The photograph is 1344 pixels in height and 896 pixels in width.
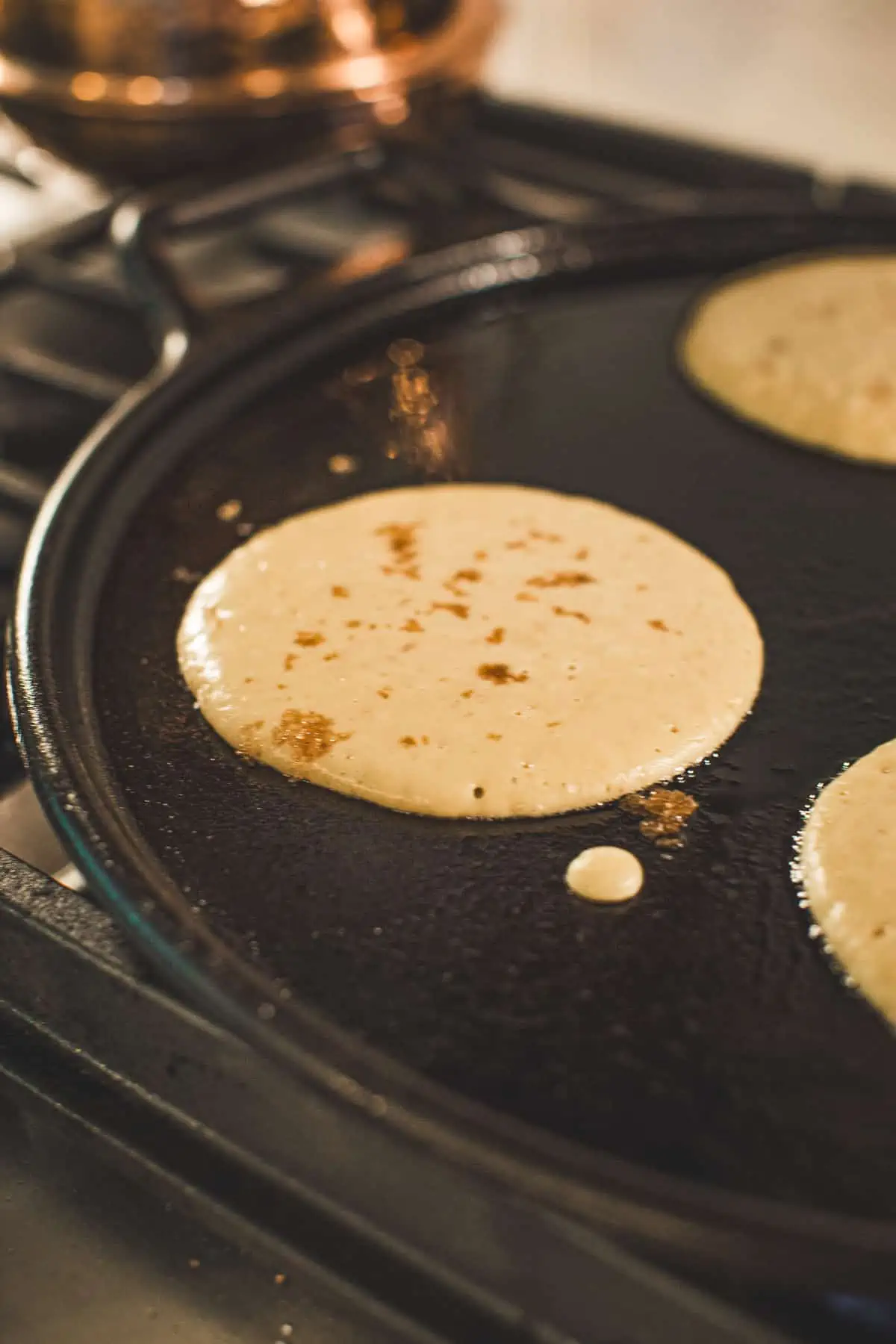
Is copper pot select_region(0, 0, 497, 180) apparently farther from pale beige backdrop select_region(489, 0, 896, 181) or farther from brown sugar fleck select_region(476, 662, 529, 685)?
brown sugar fleck select_region(476, 662, 529, 685)

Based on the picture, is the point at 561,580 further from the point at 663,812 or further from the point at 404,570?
the point at 663,812

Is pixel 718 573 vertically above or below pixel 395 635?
above

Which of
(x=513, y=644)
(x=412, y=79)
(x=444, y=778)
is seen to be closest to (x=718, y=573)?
(x=513, y=644)

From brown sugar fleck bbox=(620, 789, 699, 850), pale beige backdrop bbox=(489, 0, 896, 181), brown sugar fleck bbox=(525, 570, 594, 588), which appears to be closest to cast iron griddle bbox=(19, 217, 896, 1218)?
brown sugar fleck bbox=(620, 789, 699, 850)

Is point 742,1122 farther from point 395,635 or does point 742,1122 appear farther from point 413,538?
point 413,538

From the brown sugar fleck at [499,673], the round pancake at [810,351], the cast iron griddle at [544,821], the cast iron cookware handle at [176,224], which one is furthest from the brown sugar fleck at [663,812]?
the cast iron cookware handle at [176,224]

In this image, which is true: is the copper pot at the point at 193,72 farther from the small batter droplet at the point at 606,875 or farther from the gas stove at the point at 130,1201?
the small batter droplet at the point at 606,875
